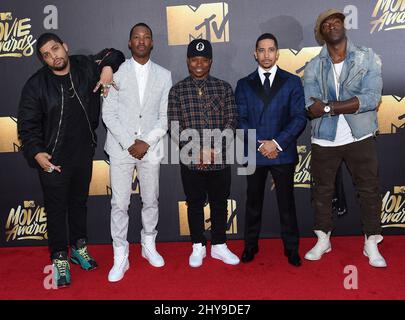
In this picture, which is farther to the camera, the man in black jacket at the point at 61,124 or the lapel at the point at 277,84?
the lapel at the point at 277,84

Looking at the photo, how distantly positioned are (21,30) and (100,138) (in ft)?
4.49

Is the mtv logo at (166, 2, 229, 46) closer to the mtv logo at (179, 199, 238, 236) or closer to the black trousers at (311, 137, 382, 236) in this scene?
the black trousers at (311, 137, 382, 236)

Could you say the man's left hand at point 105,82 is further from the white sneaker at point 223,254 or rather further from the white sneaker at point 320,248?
the white sneaker at point 320,248

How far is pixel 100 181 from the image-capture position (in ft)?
14.1

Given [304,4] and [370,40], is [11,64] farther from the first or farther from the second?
[370,40]

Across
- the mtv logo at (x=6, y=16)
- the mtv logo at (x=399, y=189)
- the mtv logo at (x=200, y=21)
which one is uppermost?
the mtv logo at (x=6, y=16)

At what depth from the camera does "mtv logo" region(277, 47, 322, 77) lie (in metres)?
3.99

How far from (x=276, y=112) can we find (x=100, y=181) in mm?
2091

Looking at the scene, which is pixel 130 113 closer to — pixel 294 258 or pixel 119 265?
pixel 119 265

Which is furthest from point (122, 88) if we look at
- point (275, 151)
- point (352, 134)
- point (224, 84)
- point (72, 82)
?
point (352, 134)

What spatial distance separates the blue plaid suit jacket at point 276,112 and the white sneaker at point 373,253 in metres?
1.02

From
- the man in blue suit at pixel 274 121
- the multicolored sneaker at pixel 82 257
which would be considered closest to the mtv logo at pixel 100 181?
the multicolored sneaker at pixel 82 257

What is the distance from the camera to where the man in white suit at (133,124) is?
3326mm

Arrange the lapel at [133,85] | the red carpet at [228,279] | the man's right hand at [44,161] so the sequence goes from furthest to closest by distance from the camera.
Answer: the lapel at [133,85]
the man's right hand at [44,161]
the red carpet at [228,279]
